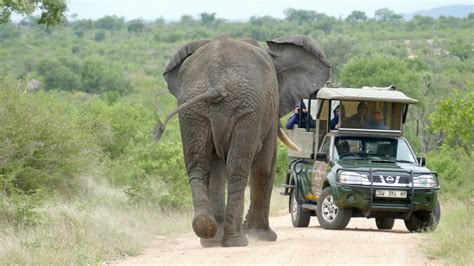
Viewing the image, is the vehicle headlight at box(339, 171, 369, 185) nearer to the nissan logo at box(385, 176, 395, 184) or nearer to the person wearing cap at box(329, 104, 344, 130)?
the nissan logo at box(385, 176, 395, 184)

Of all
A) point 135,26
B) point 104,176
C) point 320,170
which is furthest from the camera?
point 135,26

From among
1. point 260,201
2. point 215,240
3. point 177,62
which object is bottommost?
point 215,240

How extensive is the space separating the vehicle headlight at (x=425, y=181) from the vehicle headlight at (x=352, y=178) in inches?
29.3

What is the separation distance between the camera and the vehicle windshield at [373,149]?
17.5m

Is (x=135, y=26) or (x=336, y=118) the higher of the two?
(x=336, y=118)

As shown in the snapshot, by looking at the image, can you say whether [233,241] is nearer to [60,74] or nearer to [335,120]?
[335,120]

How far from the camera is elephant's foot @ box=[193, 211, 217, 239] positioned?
12.3 m

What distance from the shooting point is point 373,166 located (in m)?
16.7

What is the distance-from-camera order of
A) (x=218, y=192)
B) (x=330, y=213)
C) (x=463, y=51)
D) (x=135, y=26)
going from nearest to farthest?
(x=218, y=192) → (x=330, y=213) → (x=463, y=51) → (x=135, y=26)

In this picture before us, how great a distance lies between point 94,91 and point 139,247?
57.3 m

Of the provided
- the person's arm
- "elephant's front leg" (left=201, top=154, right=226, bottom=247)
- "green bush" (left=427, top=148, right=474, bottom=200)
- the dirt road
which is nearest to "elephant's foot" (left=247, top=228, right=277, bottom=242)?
the dirt road

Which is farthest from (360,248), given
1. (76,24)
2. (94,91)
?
(76,24)

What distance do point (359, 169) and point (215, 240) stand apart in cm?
390

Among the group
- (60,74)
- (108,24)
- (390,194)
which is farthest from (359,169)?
(108,24)
